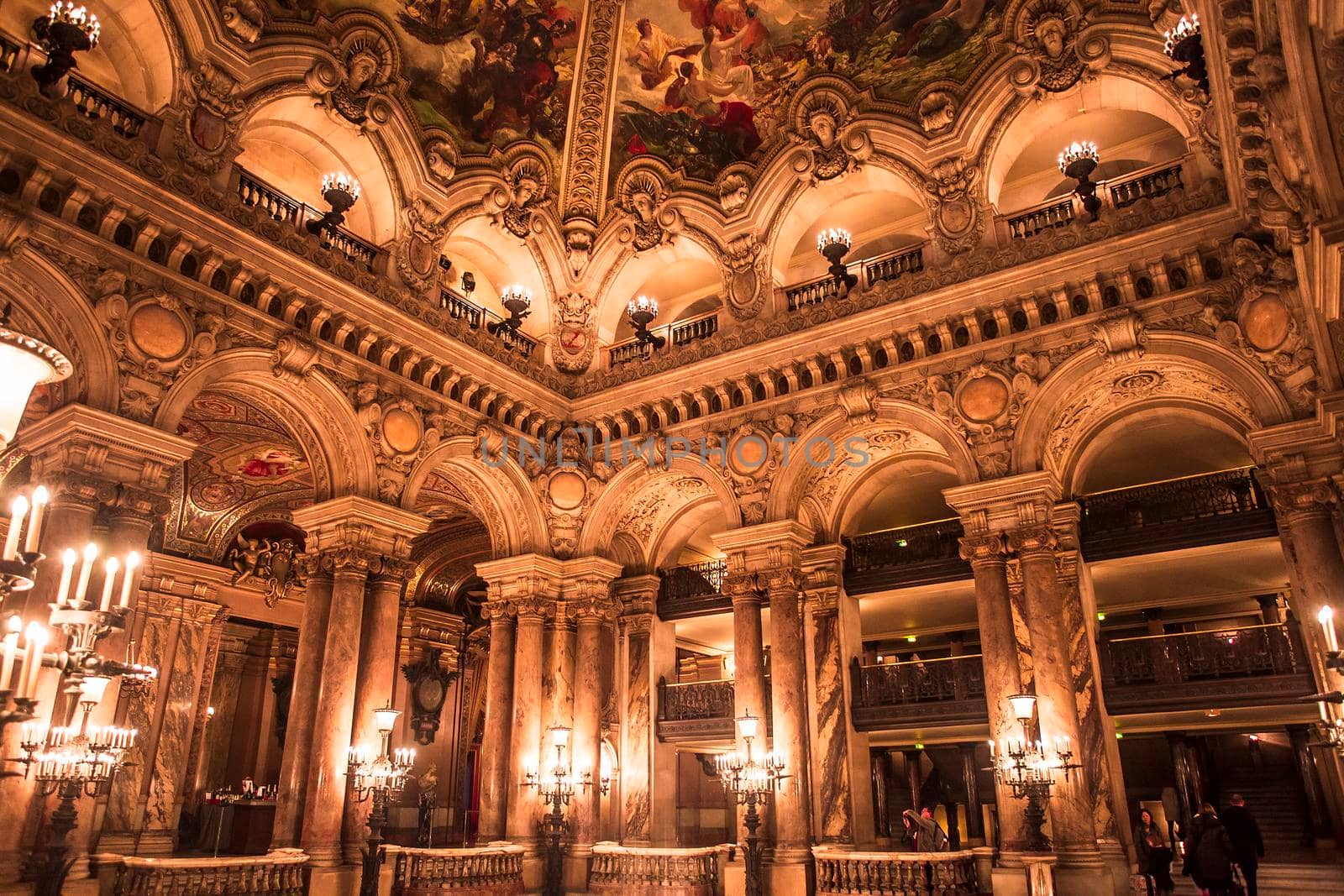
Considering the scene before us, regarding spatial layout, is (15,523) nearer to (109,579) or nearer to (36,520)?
(36,520)

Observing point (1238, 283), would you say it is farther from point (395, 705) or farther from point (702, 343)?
point (395, 705)

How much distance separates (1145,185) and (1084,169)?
112cm

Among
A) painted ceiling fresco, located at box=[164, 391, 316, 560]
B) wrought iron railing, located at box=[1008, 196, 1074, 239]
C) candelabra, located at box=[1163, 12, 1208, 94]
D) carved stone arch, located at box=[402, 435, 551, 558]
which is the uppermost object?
candelabra, located at box=[1163, 12, 1208, 94]

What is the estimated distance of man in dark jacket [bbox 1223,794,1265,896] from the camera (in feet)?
34.3

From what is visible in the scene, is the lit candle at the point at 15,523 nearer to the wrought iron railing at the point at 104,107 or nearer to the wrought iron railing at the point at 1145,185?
the wrought iron railing at the point at 104,107

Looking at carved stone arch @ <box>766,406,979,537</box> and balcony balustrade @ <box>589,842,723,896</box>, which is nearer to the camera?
balcony balustrade @ <box>589,842,723,896</box>

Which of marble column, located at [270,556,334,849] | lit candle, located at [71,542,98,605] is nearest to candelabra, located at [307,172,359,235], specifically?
marble column, located at [270,556,334,849]

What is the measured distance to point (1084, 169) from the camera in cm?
1370

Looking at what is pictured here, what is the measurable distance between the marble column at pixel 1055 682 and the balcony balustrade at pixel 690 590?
239 inches

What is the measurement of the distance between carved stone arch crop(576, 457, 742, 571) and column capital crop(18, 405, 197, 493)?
7510 millimetres

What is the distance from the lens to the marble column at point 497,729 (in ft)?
51.2

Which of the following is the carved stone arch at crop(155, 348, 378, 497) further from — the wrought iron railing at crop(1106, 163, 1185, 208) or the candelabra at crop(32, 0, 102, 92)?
the wrought iron railing at crop(1106, 163, 1185, 208)

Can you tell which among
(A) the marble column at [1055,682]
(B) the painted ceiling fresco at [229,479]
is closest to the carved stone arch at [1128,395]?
(A) the marble column at [1055,682]

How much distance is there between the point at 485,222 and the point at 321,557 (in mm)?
6901
